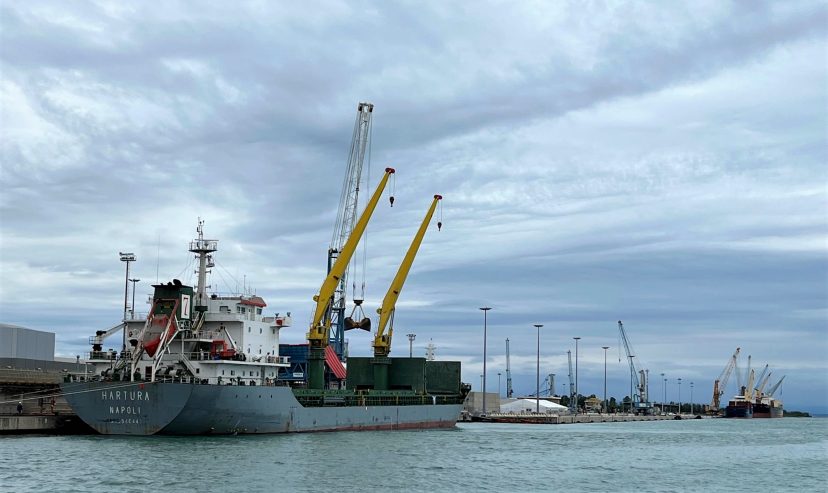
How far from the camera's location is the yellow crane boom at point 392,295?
84.1 metres

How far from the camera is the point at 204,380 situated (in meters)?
56.3

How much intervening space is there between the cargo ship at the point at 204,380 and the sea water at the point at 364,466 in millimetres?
1200

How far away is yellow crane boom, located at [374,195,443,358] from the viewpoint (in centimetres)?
8412

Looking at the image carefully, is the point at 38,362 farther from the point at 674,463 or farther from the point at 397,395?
the point at 674,463

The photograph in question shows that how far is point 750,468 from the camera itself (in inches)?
2096

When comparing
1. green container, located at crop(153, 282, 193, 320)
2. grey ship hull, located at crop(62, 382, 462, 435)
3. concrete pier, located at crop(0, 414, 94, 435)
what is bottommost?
concrete pier, located at crop(0, 414, 94, 435)

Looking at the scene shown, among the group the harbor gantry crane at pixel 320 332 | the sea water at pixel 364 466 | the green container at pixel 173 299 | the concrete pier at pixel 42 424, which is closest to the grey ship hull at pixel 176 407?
the sea water at pixel 364 466

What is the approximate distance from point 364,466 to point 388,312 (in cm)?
4145

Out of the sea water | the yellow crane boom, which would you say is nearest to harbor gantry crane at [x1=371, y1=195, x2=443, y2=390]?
the yellow crane boom

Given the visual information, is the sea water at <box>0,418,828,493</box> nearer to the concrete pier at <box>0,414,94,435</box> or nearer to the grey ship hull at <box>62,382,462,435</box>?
the grey ship hull at <box>62,382,462,435</box>

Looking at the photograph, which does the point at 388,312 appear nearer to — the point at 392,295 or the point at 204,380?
the point at 392,295

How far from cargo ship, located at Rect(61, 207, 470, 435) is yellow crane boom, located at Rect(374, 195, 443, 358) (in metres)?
10.2

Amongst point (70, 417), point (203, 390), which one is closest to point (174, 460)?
point (203, 390)

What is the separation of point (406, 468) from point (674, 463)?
18454mm
